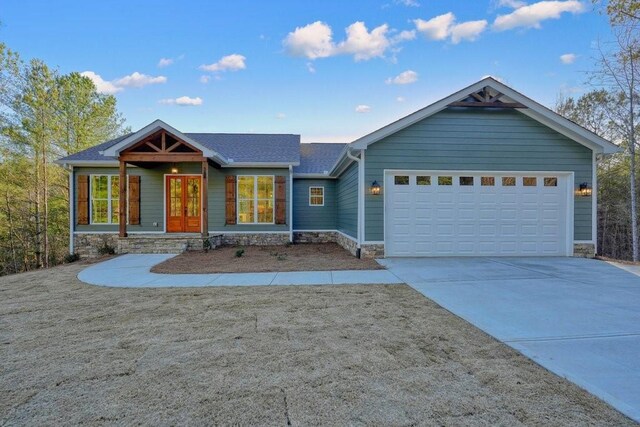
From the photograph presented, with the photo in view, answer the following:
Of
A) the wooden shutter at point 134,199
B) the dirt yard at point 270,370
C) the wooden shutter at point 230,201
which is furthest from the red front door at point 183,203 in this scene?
the dirt yard at point 270,370

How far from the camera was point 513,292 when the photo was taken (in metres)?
4.93

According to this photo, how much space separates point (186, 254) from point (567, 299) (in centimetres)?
886

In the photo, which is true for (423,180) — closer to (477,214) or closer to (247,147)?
(477,214)

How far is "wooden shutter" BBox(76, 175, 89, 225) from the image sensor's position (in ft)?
37.5

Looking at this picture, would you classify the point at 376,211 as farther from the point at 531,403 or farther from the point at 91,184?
the point at 91,184

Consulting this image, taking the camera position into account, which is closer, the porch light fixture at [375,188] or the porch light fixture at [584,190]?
the porch light fixture at [375,188]

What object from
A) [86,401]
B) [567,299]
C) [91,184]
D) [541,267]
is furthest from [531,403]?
[91,184]

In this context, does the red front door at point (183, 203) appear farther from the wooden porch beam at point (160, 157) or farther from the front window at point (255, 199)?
the wooden porch beam at point (160, 157)

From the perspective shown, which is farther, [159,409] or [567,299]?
[567,299]

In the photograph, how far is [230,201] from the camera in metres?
11.6

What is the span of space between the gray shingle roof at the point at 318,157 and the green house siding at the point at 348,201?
130 cm

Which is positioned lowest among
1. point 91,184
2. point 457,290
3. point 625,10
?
point 457,290

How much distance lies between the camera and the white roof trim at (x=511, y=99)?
25.8 feet

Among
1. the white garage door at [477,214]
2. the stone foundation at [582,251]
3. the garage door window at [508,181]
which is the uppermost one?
the garage door window at [508,181]
